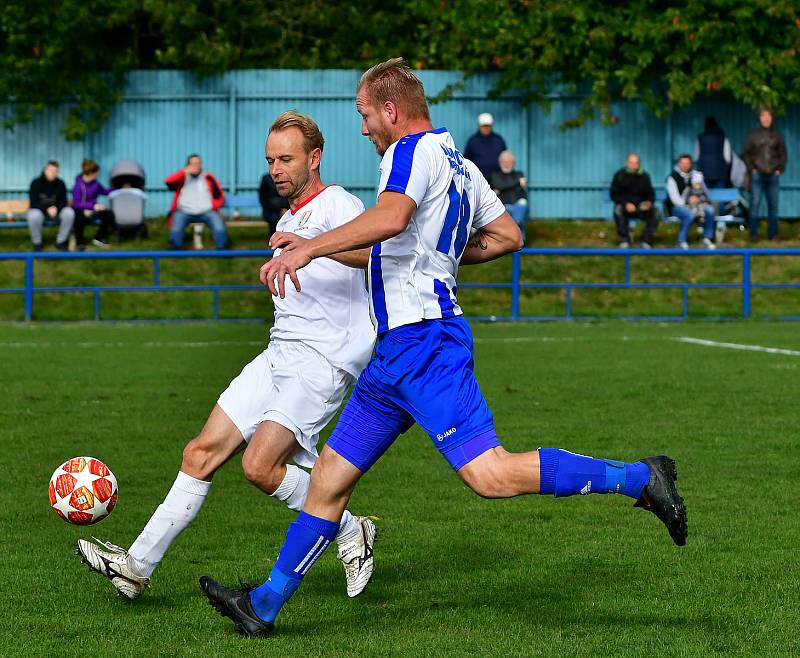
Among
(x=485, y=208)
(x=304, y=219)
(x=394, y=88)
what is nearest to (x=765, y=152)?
(x=304, y=219)

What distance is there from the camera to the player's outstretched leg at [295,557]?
17.9 ft

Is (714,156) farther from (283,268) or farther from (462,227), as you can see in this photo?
(283,268)

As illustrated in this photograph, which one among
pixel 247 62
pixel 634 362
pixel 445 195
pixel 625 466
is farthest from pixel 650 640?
pixel 247 62

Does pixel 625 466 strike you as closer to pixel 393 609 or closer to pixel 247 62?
pixel 393 609

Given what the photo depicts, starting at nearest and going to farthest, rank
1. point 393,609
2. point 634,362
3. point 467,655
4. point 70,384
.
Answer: point 467,655, point 393,609, point 70,384, point 634,362

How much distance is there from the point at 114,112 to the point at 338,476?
2395 centimetres

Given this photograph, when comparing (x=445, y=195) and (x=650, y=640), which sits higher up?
(x=445, y=195)

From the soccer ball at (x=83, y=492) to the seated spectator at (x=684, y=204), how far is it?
18620 mm

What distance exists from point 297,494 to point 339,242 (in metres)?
1.62

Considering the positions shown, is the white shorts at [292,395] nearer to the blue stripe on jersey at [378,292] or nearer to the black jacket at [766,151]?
the blue stripe on jersey at [378,292]

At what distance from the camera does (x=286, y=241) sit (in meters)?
5.15

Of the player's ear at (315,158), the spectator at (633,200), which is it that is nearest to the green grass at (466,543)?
the player's ear at (315,158)

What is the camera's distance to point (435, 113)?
93.9 ft

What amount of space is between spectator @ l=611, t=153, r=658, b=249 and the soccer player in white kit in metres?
18.9
